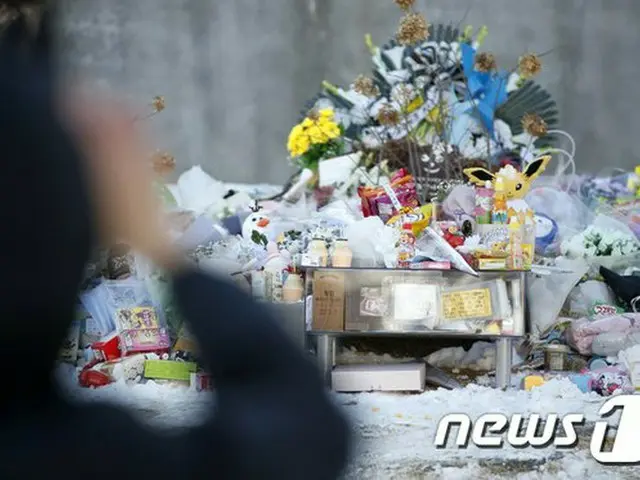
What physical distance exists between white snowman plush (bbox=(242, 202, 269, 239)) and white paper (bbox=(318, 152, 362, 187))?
1.01m

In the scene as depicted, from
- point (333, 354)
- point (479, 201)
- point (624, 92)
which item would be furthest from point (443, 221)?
point (624, 92)

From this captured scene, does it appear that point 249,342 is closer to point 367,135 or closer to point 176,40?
point 367,135

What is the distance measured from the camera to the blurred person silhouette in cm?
87

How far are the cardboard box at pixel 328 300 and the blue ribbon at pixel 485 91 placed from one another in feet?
7.92

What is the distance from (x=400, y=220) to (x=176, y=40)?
689 centimetres

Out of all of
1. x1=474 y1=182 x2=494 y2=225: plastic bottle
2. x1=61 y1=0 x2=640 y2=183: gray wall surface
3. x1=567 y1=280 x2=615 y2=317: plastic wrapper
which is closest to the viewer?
x1=474 y1=182 x2=494 y2=225: plastic bottle

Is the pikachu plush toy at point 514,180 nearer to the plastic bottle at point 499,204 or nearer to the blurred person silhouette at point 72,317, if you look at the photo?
the plastic bottle at point 499,204

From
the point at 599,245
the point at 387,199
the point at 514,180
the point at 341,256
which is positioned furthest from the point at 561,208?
the point at 341,256

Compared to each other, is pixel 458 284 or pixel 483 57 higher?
pixel 483 57

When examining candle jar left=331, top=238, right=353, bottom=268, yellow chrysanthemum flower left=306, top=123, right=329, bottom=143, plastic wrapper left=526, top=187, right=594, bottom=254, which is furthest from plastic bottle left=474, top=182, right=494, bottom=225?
yellow chrysanthemum flower left=306, top=123, right=329, bottom=143

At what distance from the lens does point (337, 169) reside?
5.96 meters

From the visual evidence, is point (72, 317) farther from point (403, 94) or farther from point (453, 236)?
point (403, 94)

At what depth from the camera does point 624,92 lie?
10508mm

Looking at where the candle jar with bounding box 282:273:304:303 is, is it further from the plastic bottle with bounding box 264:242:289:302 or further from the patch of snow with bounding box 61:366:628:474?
the patch of snow with bounding box 61:366:628:474
